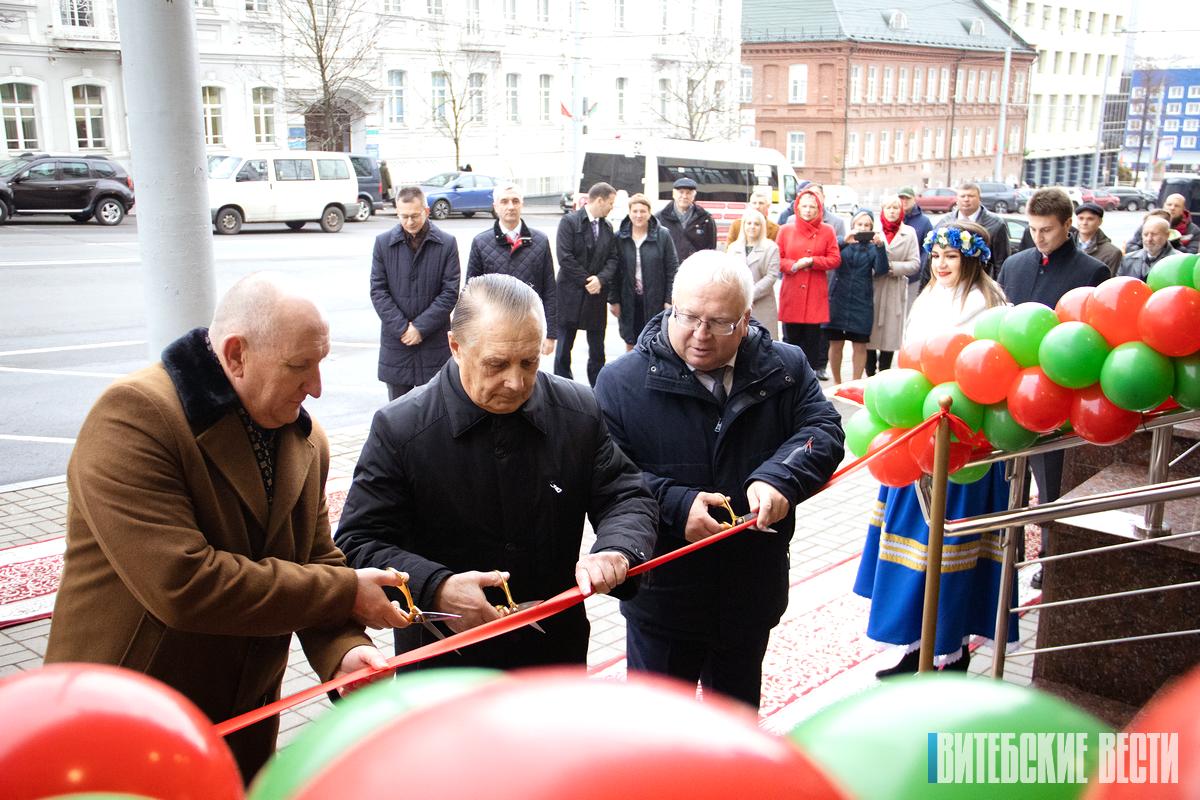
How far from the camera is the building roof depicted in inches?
2275

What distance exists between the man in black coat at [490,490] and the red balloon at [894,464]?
1186 mm

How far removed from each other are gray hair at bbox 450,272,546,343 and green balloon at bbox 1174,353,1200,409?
2.07 meters

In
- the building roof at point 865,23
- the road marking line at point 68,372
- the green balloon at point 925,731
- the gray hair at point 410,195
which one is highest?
the building roof at point 865,23

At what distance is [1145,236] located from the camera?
908cm

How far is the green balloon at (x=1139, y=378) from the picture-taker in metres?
3.33

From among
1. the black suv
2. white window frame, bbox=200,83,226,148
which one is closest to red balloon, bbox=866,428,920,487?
the black suv

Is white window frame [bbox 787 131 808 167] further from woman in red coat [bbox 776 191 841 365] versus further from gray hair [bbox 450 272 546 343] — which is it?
gray hair [bbox 450 272 546 343]

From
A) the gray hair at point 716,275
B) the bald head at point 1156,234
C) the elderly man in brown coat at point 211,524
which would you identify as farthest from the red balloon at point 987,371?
the bald head at point 1156,234

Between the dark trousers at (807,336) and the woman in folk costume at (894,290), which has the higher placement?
the woman in folk costume at (894,290)

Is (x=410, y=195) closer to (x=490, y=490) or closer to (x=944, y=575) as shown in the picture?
(x=944, y=575)

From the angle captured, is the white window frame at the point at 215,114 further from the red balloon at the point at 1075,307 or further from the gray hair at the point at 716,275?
the red balloon at the point at 1075,307

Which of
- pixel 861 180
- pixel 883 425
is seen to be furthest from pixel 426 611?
pixel 861 180

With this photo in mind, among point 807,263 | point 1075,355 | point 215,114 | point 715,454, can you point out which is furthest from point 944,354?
point 215,114

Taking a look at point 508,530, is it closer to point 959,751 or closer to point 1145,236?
point 959,751
